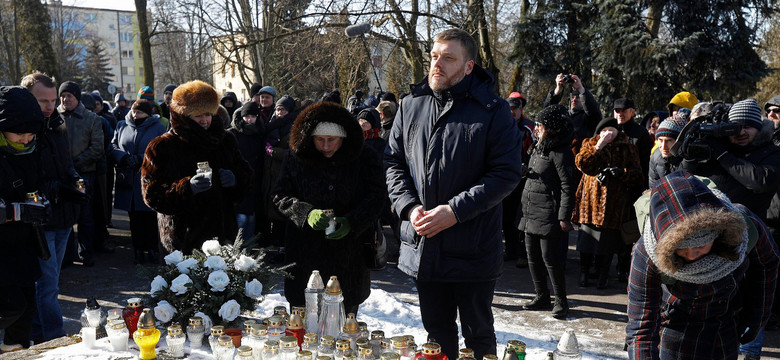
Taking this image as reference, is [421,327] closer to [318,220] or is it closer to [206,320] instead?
[318,220]

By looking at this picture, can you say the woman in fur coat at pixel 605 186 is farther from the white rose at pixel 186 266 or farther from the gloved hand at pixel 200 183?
the white rose at pixel 186 266

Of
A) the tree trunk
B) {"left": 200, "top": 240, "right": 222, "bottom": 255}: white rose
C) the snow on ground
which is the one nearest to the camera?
{"left": 200, "top": 240, "right": 222, "bottom": 255}: white rose

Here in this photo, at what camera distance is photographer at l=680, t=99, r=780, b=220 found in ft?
14.2

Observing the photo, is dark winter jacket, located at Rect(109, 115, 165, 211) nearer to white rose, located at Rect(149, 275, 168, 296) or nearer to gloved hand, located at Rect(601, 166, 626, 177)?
white rose, located at Rect(149, 275, 168, 296)

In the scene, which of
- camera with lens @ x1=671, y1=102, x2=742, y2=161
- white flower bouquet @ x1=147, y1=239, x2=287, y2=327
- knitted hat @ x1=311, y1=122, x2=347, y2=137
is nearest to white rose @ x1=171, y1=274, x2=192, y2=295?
white flower bouquet @ x1=147, y1=239, x2=287, y2=327

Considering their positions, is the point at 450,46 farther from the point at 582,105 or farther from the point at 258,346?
the point at 582,105

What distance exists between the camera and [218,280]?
302 centimetres

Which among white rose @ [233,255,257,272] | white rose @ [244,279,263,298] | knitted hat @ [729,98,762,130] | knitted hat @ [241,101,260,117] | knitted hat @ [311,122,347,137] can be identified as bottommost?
white rose @ [244,279,263,298]

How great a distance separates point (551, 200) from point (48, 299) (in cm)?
397

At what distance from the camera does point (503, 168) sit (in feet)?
10.1

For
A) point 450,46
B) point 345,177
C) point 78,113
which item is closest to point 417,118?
point 450,46

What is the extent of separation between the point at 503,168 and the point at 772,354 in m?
3.14

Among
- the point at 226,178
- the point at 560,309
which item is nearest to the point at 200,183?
the point at 226,178

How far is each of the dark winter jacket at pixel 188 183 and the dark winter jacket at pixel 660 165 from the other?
10.5 feet
